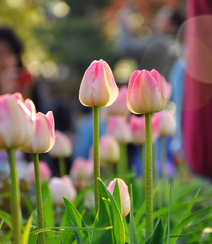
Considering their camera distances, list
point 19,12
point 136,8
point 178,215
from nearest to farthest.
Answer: point 178,215
point 136,8
point 19,12

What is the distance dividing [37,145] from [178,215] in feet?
1.94

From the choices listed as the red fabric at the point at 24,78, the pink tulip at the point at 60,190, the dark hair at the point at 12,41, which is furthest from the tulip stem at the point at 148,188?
the dark hair at the point at 12,41

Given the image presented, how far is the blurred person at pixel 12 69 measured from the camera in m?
2.20

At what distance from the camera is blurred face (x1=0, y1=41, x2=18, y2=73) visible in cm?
235

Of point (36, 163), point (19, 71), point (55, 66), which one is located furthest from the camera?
point (55, 66)

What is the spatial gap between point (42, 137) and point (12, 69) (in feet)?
6.94

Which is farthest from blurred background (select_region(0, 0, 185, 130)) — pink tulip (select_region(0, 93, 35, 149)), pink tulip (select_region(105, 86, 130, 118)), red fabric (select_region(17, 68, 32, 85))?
pink tulip (select_region(0, 93, 35, 149))

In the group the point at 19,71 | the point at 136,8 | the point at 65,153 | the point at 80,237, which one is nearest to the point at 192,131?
the point at 65,153

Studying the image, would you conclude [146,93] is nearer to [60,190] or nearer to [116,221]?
[116,221]

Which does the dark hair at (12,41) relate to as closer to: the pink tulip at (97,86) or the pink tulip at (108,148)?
the pink tulip at (108,148)

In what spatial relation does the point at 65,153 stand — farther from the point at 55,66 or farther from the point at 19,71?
the point at 55,66

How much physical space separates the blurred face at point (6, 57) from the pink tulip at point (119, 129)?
1662 millimetres

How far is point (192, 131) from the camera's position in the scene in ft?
2.90

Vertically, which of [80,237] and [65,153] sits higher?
[80,237]
